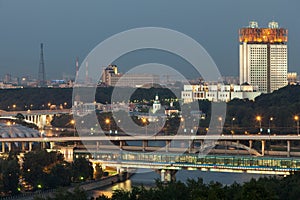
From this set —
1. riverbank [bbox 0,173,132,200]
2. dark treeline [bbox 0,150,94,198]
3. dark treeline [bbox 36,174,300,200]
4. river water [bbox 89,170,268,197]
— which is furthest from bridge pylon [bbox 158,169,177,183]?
dark treeline [bbox 36,174,300,200]

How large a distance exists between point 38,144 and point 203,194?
10697 mm

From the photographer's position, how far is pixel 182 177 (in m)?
14.5

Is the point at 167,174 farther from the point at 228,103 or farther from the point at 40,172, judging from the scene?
the point at 228,103

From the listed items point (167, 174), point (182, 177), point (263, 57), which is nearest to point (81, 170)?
point (167, 174)

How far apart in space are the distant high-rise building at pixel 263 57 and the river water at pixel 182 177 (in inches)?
903

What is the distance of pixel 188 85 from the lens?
35.2 m

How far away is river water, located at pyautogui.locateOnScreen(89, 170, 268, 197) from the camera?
13.7 metres

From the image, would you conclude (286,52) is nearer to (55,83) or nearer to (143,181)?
(55,83)

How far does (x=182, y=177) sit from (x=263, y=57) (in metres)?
24.3

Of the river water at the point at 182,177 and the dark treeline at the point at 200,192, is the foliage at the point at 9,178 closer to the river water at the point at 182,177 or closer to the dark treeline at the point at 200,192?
the river water at the point at 182,177

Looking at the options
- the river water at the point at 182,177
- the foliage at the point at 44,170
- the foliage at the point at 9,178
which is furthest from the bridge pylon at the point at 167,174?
the foliage at the point at 9,178

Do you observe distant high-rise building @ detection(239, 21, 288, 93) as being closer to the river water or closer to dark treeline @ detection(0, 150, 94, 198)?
the river water

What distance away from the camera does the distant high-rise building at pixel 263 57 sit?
124 feet

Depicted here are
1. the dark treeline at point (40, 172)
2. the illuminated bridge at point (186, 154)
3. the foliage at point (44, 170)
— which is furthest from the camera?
the illuminated bridge at point (186, 154)
